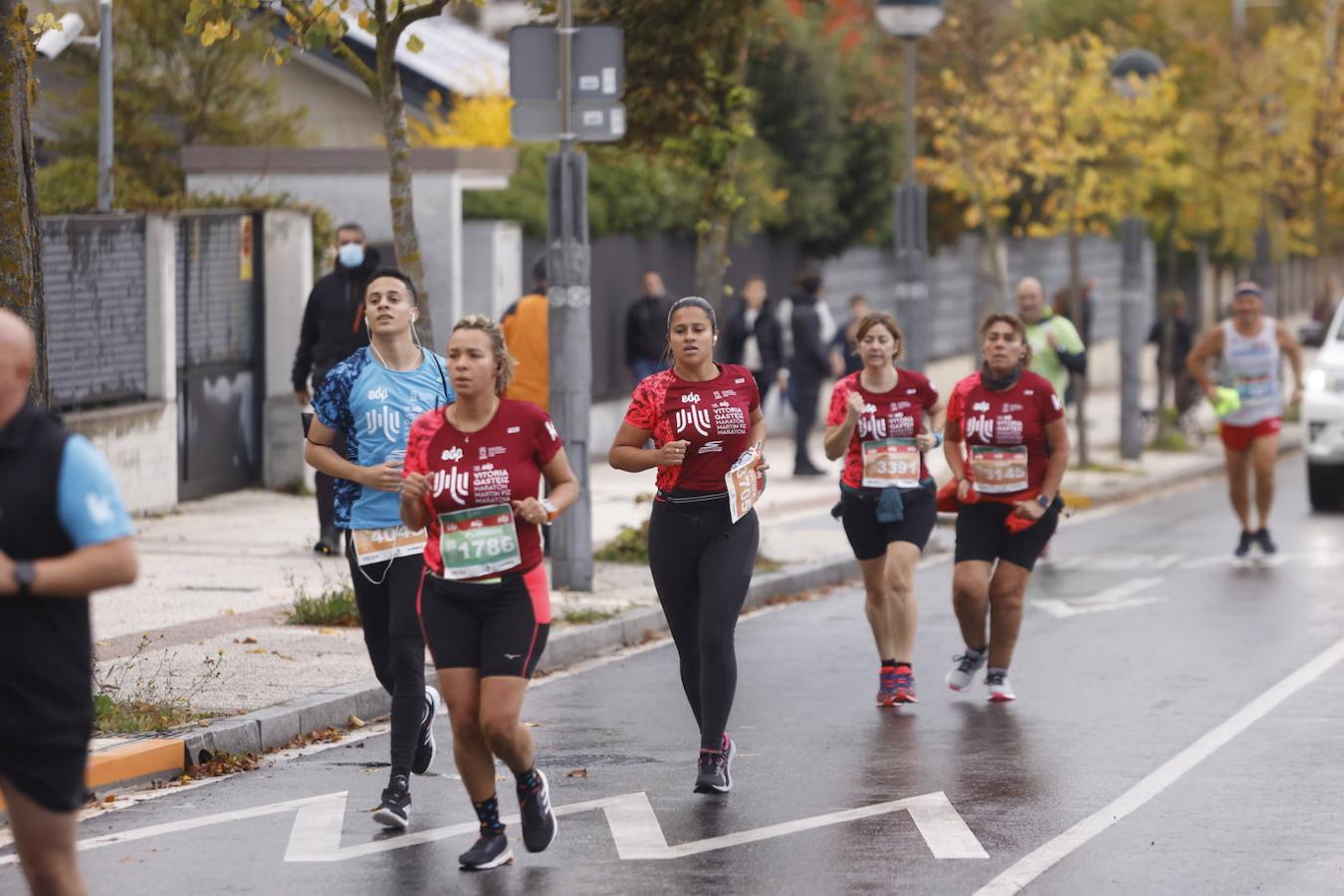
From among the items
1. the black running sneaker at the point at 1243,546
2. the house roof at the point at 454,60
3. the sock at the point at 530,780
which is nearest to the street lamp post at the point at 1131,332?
the house roof at the point at 454,60

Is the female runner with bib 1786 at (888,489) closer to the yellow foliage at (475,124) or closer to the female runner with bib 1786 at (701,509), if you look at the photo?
the female runner with bib 1786 at (701,509)

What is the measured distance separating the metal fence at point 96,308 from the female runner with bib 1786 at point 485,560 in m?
9.75

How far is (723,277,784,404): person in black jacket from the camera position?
79.2 feet

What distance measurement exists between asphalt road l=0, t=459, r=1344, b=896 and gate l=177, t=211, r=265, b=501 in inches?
267

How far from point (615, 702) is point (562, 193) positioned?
13.0 ft

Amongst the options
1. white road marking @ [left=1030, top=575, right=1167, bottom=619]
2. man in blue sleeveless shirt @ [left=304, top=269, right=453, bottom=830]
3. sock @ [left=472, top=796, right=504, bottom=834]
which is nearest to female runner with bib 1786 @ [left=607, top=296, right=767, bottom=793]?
man in blue sleeveless shirt @ [left=304, top=269, right=453, bottom=830]

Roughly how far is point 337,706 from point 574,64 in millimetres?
4975

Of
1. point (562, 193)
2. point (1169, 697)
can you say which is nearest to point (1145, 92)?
point (562, 193)

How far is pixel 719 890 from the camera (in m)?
7.32

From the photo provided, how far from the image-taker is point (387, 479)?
8.32 m

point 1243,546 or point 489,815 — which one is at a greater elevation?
point 489,815

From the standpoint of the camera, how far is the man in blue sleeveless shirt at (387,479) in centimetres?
834

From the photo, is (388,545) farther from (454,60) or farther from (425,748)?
(454,60)

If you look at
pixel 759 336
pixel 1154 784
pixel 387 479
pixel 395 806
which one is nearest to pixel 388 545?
pixel 387 479
